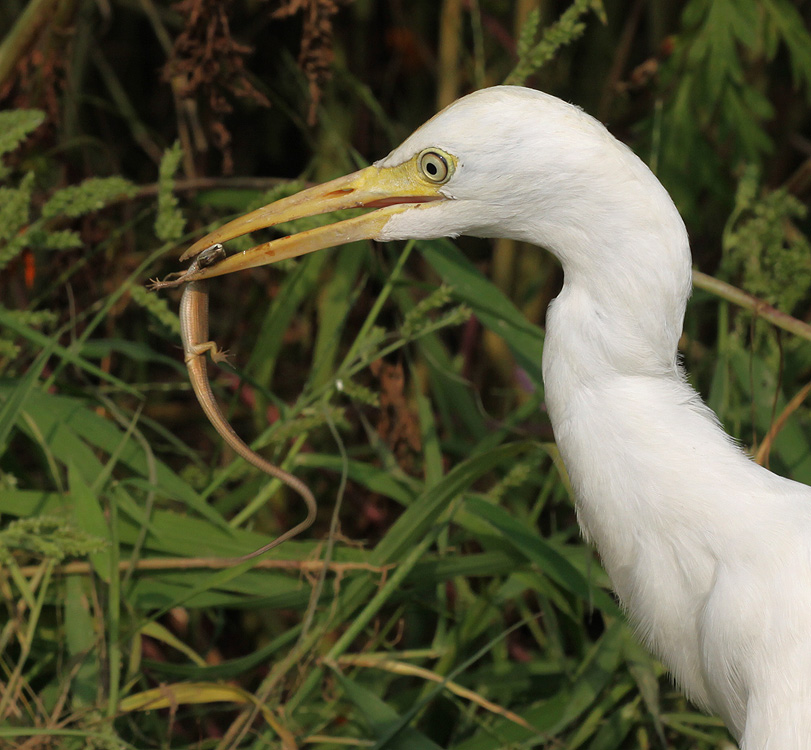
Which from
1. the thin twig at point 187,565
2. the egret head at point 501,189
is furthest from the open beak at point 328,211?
the thin twig at point 187,565

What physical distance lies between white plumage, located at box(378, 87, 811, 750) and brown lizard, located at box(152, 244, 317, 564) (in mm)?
268

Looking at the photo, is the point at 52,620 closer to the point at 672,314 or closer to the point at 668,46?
the point at 672,314

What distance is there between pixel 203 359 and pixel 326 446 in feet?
3.74

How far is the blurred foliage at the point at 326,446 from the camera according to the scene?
1610 millimetres

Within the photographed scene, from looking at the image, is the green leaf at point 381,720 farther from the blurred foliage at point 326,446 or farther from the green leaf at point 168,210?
the green leaf at point 168,210

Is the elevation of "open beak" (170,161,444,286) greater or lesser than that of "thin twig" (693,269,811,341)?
greater

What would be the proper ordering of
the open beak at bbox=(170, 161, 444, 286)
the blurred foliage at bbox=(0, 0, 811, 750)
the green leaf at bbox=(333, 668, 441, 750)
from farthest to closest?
the blurred foliage at bbox=(0, 0, 811, 750) → the green leaf at bbox=(333, 668, 441, 750) → the open beak at bbox=(170, 161, 444, 286)

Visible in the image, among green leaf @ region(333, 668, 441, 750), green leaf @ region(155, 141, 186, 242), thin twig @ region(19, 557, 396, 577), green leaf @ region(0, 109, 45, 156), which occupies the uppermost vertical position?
green leaf @ region(0, 109, 45, 156)

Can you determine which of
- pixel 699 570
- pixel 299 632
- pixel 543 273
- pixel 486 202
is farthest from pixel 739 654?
pixel 543 273

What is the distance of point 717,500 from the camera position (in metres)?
1.23

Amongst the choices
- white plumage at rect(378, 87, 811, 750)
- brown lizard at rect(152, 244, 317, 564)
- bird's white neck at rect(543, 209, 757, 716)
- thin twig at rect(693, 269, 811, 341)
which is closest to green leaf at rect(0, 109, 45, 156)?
brown lizard at rect(152, 244, 317, 564)

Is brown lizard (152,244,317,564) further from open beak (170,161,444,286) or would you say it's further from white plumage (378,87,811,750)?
white plumage (378,87,811,750)

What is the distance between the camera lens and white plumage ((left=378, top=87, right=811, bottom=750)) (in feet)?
3.78

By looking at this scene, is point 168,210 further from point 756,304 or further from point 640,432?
point 756,304
